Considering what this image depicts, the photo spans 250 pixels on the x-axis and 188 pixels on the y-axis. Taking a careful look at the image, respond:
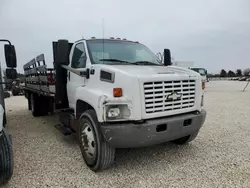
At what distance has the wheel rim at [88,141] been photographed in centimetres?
329

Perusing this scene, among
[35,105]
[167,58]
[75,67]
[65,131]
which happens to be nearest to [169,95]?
[167,58]

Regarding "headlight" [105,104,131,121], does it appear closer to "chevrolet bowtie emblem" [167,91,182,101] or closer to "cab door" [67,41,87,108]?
"chevrolet bowtie emblem" [167,91,182,101]

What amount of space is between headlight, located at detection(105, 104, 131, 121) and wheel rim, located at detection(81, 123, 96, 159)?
1.76 feet

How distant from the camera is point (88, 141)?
11.2 feet

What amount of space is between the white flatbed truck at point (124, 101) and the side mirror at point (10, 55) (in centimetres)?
87

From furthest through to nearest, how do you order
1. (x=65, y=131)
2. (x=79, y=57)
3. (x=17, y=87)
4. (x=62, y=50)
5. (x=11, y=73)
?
(x=17, y=87), (x=65, y=131), (x=79, y=57), (x=11, y=73), (x=62, y=50)

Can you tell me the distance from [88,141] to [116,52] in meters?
1.73

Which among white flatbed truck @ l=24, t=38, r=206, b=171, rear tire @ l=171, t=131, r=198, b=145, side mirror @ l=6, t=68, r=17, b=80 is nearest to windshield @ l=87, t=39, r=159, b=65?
white flatbed truck @ l=24, t=38, r=206, b=171

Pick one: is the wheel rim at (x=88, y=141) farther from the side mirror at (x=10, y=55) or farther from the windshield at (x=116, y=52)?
the side mirror at (x=10, y=55)

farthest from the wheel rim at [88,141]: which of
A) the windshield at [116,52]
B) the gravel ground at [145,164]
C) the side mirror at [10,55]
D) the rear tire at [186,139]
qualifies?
the rear tire at [186,139]

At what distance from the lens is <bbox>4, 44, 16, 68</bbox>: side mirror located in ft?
12.3

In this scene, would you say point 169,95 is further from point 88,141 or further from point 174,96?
point 88,141

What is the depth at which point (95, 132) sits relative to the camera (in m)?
3.11

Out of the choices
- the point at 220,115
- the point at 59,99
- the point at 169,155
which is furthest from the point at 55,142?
the point at 220,115
